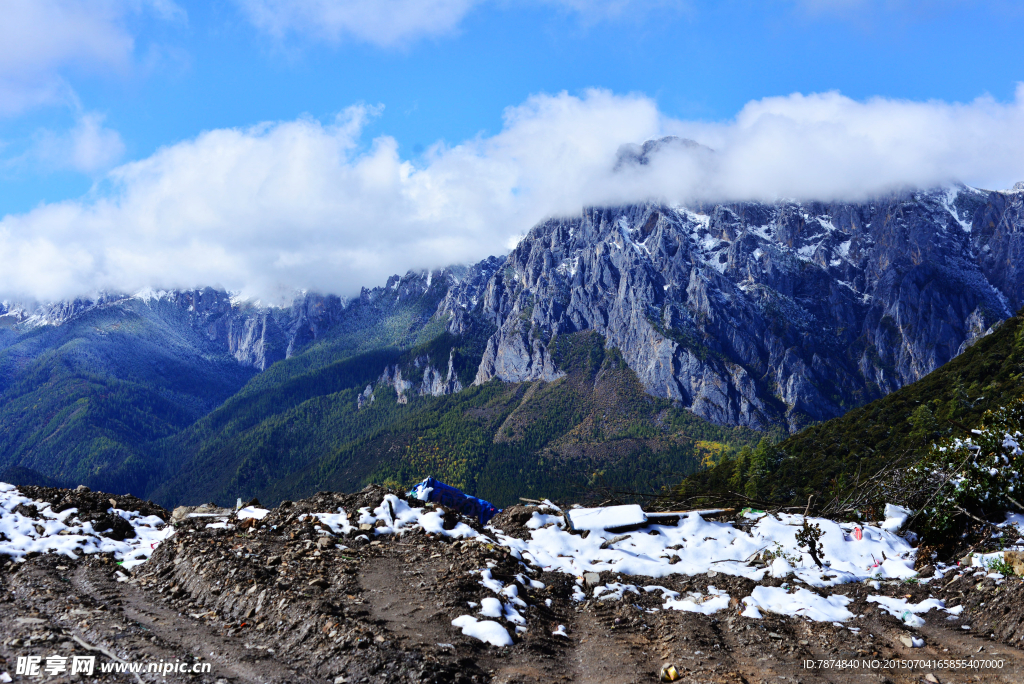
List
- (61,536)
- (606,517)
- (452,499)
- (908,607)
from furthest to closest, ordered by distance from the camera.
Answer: (452,499) → (606,517) → (61,536) → (908,607)

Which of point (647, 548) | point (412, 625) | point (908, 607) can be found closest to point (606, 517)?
point (647, 548)

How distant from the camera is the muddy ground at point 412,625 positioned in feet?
26.4

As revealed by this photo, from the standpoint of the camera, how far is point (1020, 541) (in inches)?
490

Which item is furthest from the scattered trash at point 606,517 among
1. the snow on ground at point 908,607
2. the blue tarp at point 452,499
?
the snow on ground at point 908,607

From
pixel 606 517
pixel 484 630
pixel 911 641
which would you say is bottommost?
pixel 911 641

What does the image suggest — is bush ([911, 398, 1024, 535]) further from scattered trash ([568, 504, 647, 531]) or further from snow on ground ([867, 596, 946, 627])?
scattered trash ([568, 504, 647, 531])

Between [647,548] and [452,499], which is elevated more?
[452,499]

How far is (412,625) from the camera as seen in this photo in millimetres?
9500

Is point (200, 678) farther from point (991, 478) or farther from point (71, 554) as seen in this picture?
point (991, 478)

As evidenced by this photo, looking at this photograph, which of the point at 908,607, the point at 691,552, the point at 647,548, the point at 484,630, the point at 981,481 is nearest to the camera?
the point at 484,630

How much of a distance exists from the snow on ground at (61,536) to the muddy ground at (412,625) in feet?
2.66

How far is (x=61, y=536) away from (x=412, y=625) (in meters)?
12.2

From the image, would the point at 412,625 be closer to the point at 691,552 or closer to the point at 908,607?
the point at 691,552

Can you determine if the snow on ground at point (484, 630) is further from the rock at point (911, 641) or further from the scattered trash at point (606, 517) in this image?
the scattered trash at point (606, 517)
